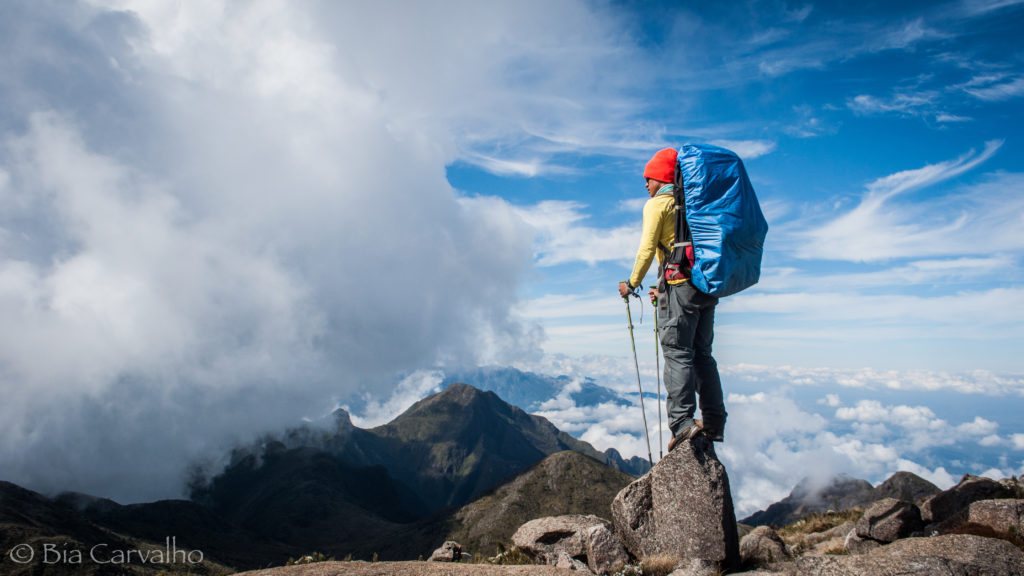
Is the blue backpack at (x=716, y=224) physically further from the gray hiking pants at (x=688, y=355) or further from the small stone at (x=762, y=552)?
the small stone at (x=762, y=552)

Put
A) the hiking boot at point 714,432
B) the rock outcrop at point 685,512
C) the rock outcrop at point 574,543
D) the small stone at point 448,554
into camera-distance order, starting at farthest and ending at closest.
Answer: the small stone at point 448,554 → the hiking boot at point 714,432 → the rock outcrop at point 574,543 → the rock outcrop at point 685,512

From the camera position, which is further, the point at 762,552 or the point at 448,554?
the point at 448,554

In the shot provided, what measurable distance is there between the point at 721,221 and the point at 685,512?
20.3 feet

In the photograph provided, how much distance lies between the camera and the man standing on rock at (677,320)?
951 cm

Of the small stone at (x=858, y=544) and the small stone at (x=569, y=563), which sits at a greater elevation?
the small stone at (x=569, y=563)

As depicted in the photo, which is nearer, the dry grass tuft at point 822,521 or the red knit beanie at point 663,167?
the red knit beanie at point 663,167

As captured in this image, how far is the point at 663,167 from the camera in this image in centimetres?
994

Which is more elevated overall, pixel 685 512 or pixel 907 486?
pixel 685 512

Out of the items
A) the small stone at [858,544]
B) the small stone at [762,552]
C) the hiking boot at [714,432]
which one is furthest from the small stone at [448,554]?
the small stone at [858,544]

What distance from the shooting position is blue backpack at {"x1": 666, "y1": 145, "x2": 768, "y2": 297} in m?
8.81

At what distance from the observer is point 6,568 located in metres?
99.4

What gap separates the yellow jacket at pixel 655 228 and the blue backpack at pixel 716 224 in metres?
0.15

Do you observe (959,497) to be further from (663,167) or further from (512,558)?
(663,167)

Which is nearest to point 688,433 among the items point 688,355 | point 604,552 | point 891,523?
point 688,355
